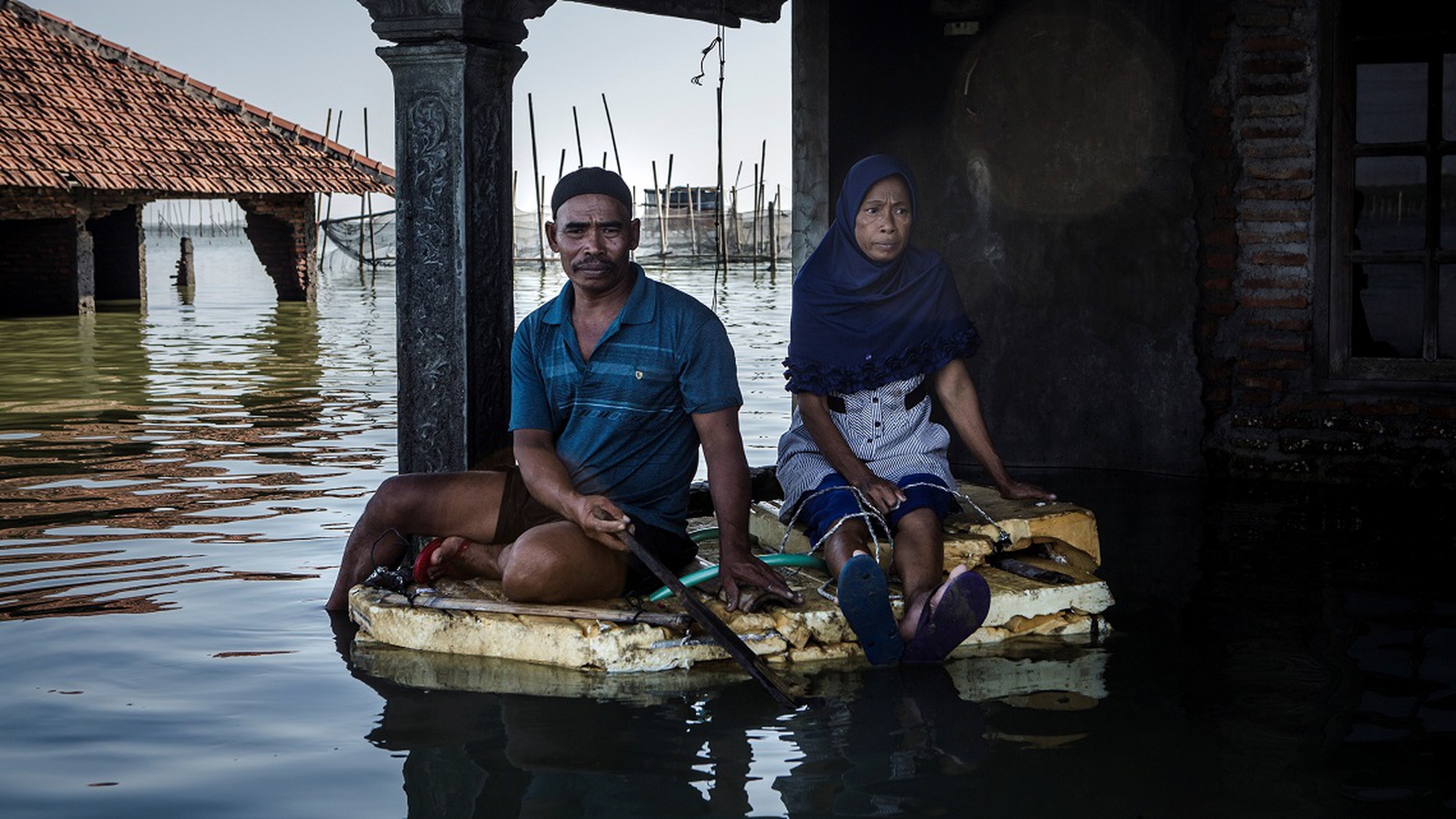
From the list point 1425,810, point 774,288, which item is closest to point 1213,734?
point 1425,810

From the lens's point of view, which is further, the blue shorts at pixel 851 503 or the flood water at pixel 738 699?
the blue shorts at pixel 851 503

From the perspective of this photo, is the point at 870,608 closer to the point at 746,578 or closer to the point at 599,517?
the point at 746,578

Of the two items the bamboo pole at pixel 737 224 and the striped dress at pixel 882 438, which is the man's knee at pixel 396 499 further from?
the bamboo pole at pixel 737 224

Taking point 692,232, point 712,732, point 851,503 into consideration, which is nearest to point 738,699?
point 712,732

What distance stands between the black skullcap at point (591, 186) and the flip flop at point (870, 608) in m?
1.21

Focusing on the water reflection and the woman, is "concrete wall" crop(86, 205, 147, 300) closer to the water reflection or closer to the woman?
the woman

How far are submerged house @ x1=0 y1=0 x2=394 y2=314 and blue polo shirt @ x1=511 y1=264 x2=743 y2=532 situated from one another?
15768mm

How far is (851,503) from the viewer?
454 centimetres

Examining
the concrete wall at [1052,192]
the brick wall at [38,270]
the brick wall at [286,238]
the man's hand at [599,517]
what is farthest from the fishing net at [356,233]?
the man's hand at [599,517]

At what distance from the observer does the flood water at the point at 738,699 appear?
3236 mm

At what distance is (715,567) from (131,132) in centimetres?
1840

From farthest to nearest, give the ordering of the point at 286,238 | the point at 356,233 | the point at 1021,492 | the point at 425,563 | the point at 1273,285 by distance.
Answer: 1. the point at 356,233
2. the point at 286,238
3. the point at 1273,285
4. the point at 1021,492
5. the point at 425,563

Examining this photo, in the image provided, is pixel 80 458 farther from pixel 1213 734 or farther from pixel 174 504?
pixel 1213 734

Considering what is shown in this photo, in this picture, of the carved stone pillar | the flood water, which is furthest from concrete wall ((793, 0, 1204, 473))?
the carved stone pillar
